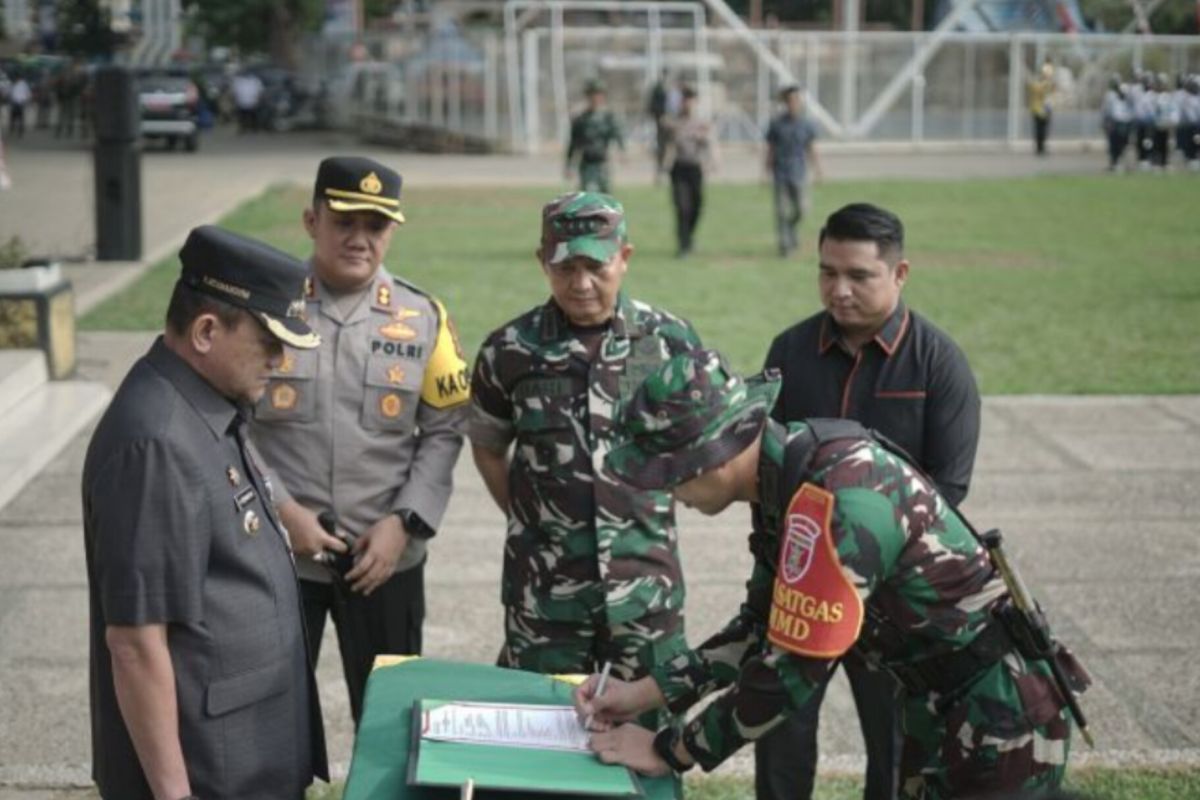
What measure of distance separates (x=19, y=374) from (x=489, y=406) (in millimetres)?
7274

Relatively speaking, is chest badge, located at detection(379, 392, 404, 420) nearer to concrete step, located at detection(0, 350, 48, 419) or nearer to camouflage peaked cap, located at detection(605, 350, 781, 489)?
camouflage peaked cap, located at detection(605, 350, 781, 489)

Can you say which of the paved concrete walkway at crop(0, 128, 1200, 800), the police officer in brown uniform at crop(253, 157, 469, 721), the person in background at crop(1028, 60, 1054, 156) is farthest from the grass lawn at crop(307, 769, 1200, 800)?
the person in background at crop(1028, 60, 1054, 156)

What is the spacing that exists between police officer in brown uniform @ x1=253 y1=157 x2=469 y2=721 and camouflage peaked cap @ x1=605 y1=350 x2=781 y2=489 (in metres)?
2.02

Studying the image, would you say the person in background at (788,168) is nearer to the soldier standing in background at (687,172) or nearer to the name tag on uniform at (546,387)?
the soldier standing in background at (687,172)

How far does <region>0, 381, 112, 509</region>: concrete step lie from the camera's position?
31.9ft

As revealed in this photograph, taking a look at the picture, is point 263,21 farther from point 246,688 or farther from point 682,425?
point 682,425

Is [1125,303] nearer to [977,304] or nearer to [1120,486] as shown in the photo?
[977,304]

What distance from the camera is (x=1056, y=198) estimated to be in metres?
29.8

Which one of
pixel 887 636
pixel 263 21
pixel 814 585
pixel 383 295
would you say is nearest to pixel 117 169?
pixel 383 295

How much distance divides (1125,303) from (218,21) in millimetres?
52766

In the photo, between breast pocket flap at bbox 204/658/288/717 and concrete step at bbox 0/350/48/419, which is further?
concrete step at bbox 0/350/48/419

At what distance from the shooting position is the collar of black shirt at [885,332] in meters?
5.10

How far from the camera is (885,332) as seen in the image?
16.8 feet

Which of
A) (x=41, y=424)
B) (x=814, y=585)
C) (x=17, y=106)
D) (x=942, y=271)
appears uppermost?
(x=17, y=106)
